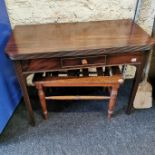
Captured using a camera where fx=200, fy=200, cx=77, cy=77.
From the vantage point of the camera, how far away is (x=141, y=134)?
4.55 feet

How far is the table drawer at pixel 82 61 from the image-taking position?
3.71ft

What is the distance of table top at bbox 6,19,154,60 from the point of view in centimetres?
108

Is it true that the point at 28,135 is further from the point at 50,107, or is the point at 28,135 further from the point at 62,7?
the point at 62,7

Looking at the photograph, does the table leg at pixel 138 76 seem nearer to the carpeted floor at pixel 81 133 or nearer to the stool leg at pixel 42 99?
the carpeted floor at pixel 81 133

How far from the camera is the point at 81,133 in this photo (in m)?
1.41

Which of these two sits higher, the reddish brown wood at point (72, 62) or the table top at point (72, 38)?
the table top at point (72, 38)

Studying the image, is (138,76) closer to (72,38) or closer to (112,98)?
(112,98)

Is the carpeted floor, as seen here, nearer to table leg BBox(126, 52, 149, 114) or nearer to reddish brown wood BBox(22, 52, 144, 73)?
table leg BBox(126, 52, 149, 114)

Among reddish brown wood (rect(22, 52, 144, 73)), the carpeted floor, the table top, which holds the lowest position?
the carpeted floor

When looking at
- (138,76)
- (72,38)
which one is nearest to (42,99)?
(72,38)

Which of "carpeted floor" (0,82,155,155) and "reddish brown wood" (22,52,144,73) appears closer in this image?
"reddish brown wood" (22,52,144,73)

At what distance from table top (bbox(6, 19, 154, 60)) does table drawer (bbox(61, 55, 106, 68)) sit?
6 cm

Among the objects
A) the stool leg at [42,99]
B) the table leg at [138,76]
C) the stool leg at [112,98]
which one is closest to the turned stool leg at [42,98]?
the stool leg at [42,99]

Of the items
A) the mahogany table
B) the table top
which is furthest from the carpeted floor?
the table top
